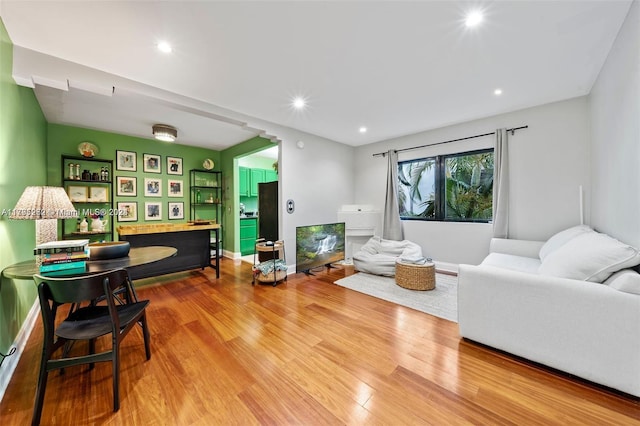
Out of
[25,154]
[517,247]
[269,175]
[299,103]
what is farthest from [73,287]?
[269,175]

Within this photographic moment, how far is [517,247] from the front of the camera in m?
3.13

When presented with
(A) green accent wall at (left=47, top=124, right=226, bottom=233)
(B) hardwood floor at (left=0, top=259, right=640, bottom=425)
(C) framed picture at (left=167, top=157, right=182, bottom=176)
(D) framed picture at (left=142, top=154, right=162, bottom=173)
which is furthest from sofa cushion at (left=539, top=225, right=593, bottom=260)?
(D) framed picture at (left=142, top=154, right=162, bottom=173)

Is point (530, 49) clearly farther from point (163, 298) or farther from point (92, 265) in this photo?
point (163, 298)

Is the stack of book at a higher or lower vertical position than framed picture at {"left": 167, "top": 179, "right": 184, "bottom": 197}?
lower

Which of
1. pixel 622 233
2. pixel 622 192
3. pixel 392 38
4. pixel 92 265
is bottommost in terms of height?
pixel 92 265

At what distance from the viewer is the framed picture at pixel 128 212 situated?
14.0 feet

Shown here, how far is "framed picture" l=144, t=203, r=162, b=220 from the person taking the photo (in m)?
4.57

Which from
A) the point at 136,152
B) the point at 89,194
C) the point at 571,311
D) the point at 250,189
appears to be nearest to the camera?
the point at 571,311

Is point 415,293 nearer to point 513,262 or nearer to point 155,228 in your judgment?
point 513,262

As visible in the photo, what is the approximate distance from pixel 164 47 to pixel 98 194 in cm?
349

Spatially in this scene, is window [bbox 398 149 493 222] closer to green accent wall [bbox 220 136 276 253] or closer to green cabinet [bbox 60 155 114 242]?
green accent wall [bbox 220 136 276 253]

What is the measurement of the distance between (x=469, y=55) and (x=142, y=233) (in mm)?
4289

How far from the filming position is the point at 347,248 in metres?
4.72

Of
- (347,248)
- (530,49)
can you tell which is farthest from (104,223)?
(530,49)
